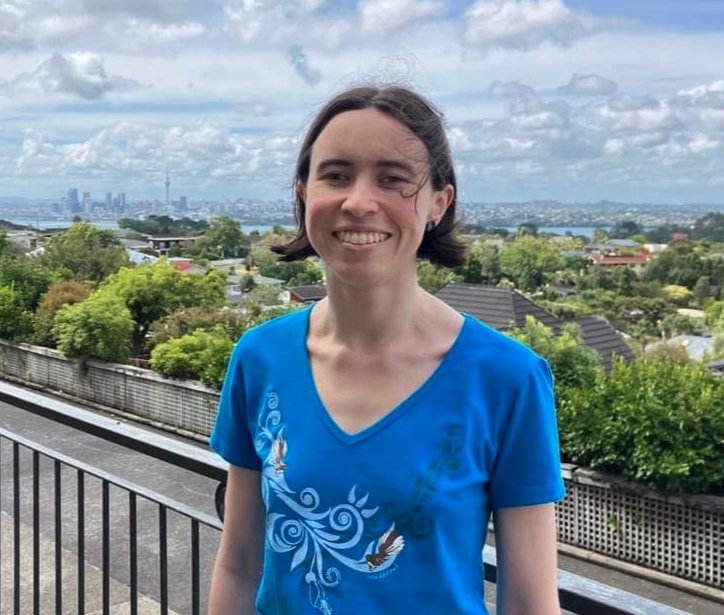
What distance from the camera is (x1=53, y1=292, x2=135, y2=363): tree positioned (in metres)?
18.6

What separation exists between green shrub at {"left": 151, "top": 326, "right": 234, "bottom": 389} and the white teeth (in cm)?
1510

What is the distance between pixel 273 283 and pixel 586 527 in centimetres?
2110

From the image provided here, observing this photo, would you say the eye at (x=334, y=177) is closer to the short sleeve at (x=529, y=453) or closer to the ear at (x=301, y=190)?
the ear at (x=301, y=190)

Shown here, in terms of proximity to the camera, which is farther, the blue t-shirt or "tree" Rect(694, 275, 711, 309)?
"tree" Rect(694, 275, 711, 309)

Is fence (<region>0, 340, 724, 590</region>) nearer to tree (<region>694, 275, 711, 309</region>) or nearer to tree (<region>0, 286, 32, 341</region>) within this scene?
tree (<region>0, 286, 32, 341</region>)

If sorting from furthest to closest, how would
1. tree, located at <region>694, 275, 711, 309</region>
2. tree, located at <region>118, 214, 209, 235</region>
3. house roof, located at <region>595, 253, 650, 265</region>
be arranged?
house roof, located at <region>595, 253, 650, 265</region>, tree, located at <region>694, 275, 711, 309</region>, tree, located at <region>118, 214, 209, 235</region>

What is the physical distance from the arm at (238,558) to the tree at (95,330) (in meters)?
18.4

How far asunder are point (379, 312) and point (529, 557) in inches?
12.6

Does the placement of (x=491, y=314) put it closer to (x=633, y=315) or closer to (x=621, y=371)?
(x=621, y=371)

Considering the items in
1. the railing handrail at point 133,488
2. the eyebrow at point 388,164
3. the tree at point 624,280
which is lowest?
the tree at point 624,280

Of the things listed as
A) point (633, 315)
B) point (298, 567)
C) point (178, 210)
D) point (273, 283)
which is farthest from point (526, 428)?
point (633, 315)

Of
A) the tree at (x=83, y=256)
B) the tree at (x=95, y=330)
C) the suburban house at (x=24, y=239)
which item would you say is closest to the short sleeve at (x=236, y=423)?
the tree at (x=95, y=330)

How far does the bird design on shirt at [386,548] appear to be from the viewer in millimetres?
858

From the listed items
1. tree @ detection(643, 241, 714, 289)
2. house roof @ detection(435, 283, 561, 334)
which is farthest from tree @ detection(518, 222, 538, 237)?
house roof @ detection(435, 283, 561, 334)
